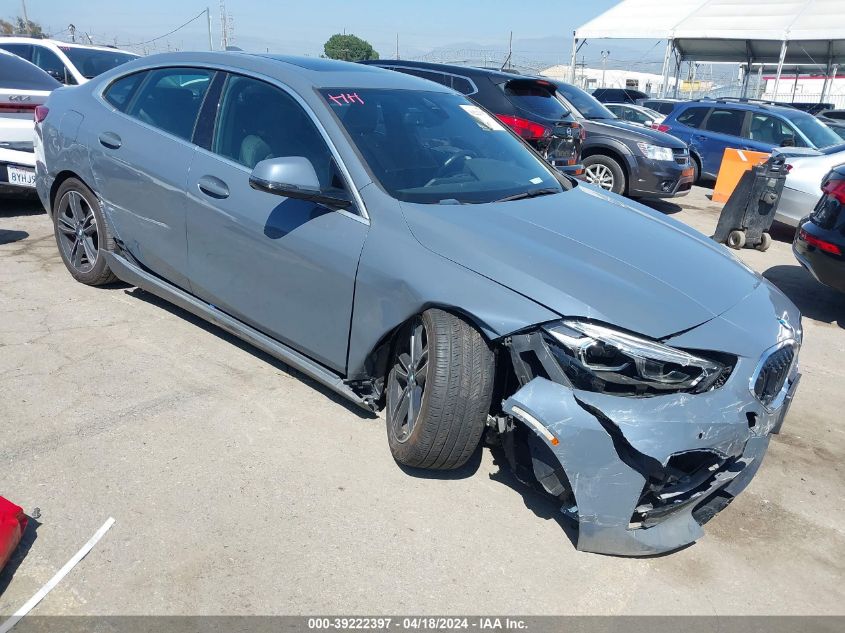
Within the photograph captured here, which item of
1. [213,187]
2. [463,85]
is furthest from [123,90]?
[463,85]

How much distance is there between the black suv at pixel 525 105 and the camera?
858 cm

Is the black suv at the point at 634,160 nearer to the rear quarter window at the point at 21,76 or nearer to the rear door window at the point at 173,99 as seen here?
the rear quarter window at the point at 21,76

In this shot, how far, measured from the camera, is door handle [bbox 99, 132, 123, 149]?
171 inches

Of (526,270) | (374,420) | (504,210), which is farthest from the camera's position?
(374,420)

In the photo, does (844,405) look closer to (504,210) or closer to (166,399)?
(504,210)

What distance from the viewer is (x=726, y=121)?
12289mm

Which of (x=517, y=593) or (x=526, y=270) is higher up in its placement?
(x=526, y=270)

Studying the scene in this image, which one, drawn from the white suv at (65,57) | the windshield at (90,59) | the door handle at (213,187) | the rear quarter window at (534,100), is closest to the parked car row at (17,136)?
the door handle at (213,187)

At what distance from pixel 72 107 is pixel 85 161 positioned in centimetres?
51

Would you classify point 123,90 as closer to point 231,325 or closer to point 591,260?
point 231,325

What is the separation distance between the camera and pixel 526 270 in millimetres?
2812

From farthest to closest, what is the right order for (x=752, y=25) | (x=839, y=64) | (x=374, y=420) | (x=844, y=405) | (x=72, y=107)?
(x=839, y=64)
(x=752, y=25)
(x=72, y=107)
(x=844, y=405)
(x=374, y=420)

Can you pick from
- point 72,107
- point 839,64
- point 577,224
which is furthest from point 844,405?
point 839,64

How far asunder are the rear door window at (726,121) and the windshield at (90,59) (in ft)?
30.8
